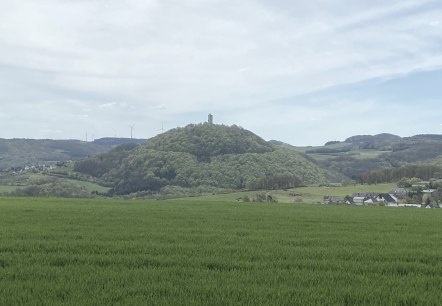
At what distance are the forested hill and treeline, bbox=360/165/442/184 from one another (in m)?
39.7

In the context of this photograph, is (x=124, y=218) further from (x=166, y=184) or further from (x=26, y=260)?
(x=166, y=184)

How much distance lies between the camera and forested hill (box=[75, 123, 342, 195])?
149125mm

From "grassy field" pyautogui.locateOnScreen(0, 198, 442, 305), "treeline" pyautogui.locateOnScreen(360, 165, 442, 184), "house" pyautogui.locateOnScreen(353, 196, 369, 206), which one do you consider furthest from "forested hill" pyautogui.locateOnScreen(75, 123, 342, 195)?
"grassy field" pyautogui.locateOnScreen(0, 198, 442, 305)

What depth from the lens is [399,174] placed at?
98250 mm

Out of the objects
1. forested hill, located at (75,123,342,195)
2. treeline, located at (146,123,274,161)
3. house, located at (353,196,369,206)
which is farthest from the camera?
treeline, located at (146,123,274,161)

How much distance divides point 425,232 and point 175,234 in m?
11.1

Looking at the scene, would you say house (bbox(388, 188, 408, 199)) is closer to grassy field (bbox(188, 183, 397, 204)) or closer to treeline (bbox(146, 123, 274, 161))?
grassy field (bbox(188, 183, 397, 204))

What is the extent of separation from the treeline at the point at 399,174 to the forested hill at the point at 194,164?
39654 mm

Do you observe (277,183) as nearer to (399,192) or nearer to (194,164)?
(399,192)

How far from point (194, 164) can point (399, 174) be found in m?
81.9

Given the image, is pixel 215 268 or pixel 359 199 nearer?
pixel 215 268

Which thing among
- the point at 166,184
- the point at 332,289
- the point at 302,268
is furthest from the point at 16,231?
the point at 166,184

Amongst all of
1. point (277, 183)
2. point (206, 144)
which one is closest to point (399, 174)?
point (277, 183)

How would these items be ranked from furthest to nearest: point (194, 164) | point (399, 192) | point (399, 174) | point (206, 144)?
point (206, 144), point (194, 164), point (399, 174), point (399, 192)
